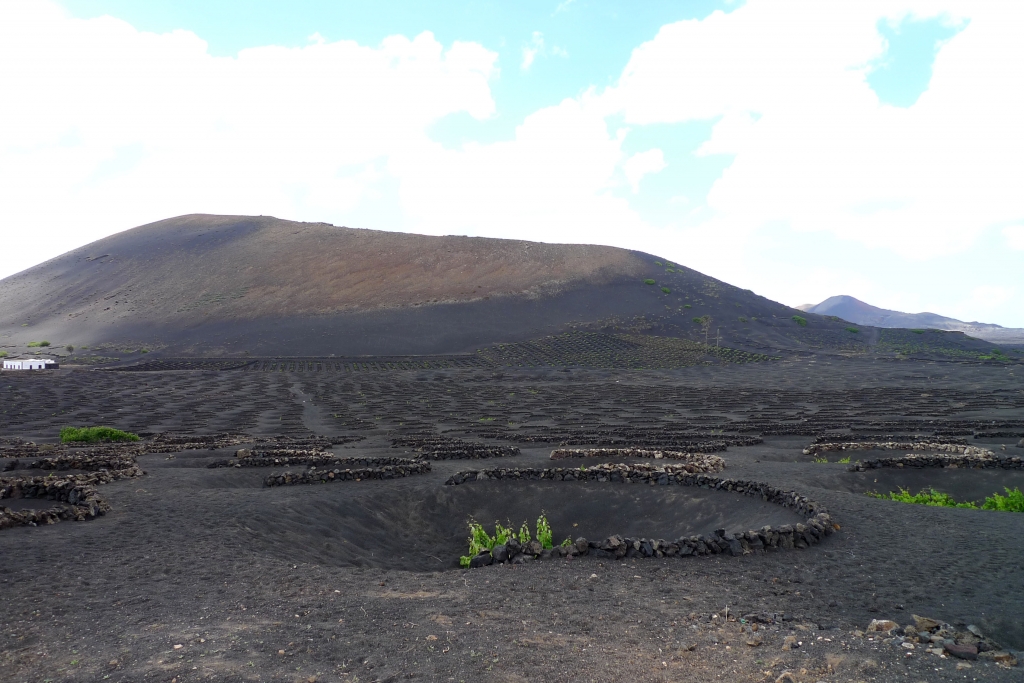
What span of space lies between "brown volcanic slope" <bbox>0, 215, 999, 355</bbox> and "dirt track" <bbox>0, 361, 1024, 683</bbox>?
68.1 metres

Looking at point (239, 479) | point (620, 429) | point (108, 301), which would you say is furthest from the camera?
point (108, 301)

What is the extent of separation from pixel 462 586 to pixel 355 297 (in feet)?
313

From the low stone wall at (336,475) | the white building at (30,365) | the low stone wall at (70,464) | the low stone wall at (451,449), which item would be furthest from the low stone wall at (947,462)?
the white building at (30,365)

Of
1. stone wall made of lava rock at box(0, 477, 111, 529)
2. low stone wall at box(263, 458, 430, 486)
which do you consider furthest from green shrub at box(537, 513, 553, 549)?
stone wall made of lava rock at box(0, 477, 111, 529)

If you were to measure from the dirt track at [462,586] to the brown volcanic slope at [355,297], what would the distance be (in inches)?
2680

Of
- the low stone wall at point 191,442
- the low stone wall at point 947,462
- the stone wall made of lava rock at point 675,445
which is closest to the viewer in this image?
the low stone wall at point 947,462

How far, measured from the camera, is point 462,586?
954 centimetres

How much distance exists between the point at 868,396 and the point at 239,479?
4338cm

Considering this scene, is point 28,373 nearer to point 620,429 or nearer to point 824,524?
point 620,429

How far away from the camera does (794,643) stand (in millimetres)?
7238

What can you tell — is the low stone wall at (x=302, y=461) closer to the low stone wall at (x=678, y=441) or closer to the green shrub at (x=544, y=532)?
the green shrub at (x=544, y=532)

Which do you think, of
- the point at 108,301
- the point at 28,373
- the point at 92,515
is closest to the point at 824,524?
the point at 92,515

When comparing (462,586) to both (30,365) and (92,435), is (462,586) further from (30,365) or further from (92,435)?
(30,365)

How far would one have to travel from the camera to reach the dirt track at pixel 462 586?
6793 millimetres
